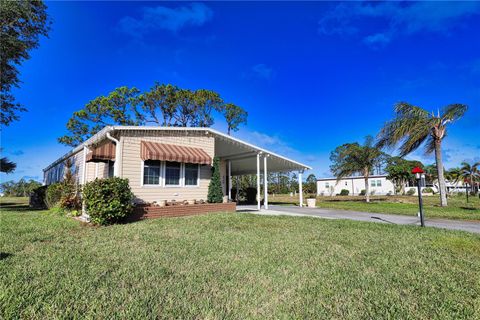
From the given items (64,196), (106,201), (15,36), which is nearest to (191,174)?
(106,201)

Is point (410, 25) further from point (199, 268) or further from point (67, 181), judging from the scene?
point (67, 181)

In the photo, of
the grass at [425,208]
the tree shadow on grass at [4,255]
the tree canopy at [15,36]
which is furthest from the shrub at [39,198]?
the grass at [425,208]

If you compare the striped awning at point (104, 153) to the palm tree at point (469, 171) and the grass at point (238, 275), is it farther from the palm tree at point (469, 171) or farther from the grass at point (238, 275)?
the palm tree at point (469, 171)

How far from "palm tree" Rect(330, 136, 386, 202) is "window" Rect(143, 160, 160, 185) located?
20.3m

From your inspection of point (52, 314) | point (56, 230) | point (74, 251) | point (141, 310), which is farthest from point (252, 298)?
point (56, 230)

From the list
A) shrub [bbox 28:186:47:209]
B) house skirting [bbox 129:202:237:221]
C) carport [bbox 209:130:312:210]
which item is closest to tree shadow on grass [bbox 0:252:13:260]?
house skirting [bbox 129:202:237:221]

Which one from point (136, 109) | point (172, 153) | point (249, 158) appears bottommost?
point (172, 153)

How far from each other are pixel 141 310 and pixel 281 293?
1782mm

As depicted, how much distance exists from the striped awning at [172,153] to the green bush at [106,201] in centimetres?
205

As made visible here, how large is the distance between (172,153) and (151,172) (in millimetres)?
1345

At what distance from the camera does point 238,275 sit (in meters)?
4.09

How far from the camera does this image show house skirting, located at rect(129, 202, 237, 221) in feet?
33.2

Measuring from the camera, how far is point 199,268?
173 inches

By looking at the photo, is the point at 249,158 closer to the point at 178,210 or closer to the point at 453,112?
the point at 178,210
